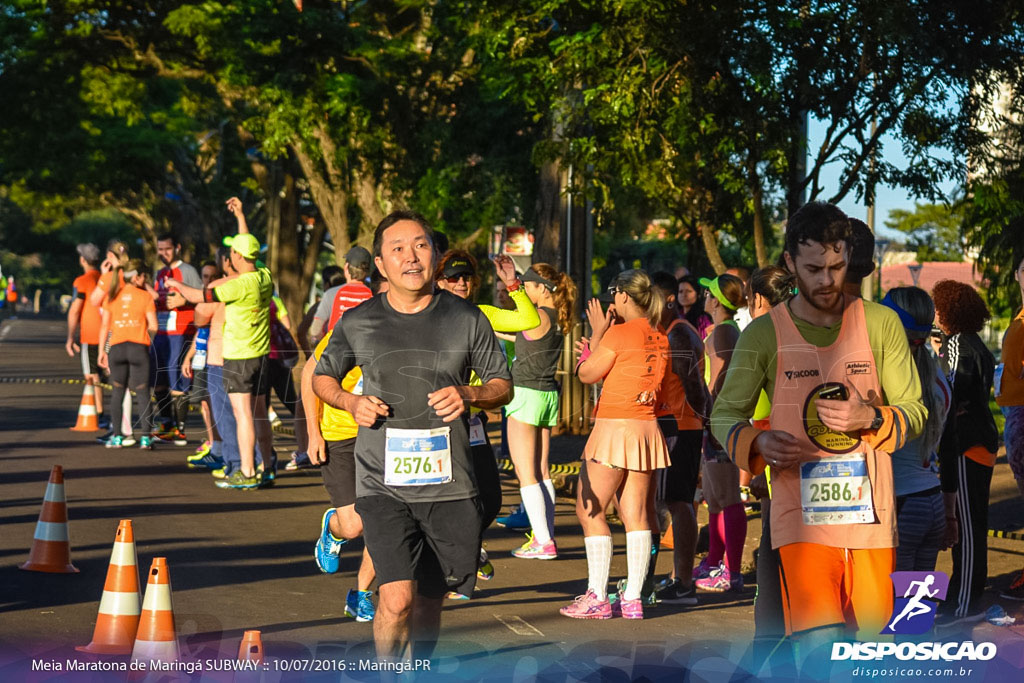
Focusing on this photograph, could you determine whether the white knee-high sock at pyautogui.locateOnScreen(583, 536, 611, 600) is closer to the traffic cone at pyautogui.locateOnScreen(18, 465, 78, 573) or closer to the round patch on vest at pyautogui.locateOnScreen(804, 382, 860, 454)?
the traffic cone at pyautogui.locateOnScreen(18, 465, 78, 573)

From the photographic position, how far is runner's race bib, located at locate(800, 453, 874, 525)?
445 cm

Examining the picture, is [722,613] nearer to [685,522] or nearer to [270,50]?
[685,522]

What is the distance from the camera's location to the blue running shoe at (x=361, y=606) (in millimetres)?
7145

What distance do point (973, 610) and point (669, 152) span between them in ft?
22.6

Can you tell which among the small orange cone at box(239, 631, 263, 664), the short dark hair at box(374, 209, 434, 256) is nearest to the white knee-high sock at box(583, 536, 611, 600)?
the short dark hair at box(374, 209, 434, 256)

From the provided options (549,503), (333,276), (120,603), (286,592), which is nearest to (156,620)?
(120,603)

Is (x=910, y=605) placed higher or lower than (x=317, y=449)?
lower

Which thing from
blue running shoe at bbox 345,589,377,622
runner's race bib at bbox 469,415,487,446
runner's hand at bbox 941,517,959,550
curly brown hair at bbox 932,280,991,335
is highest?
curly brown hair at bbox 932,280,991,335

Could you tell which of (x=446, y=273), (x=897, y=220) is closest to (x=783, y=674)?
(x=446, y=273)

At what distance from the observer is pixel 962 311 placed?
739 centimetres

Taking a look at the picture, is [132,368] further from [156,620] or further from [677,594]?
[156,620]

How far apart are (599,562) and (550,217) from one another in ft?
32.2

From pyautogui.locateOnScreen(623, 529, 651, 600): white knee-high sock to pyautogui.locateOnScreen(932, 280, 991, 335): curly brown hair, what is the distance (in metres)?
1.94

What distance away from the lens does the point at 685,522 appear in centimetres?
825
